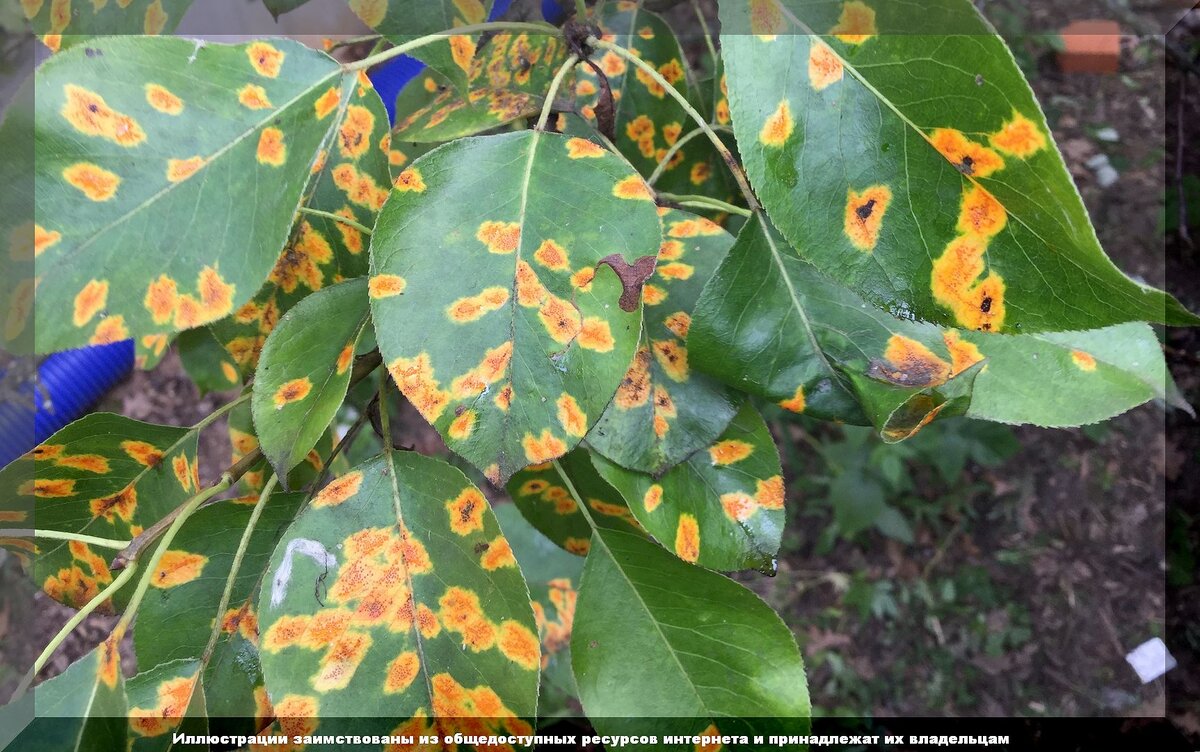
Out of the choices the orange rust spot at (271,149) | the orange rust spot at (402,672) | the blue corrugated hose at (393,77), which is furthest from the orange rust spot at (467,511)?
the blue corrugated hose at (393,77)

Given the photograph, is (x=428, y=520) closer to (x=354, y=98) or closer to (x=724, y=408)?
(x=724, y=408)

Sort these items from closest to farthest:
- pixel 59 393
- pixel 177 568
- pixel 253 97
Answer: pixel 253 97 → pixel 177 568 → pixel 59 393

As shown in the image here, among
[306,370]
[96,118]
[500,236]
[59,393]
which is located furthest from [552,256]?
[59,393]

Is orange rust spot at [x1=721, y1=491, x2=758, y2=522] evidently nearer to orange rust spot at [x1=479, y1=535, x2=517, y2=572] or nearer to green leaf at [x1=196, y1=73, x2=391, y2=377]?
orange rust spot at [x1=479, y1=535, x2=517, y2=572]

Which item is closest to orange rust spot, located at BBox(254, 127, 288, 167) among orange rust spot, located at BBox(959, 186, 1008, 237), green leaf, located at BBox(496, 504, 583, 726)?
orange rust spot, located at BBox(959, 186, 1008, 237)

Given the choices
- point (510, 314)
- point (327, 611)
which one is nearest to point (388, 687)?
point (327, 611)

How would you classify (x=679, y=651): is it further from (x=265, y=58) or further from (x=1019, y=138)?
(x=265, y=58)
